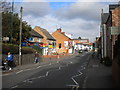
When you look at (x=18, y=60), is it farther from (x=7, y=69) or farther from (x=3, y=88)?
(x=3, y=88)

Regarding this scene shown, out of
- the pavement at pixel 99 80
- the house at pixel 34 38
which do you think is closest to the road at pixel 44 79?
the pavement at pixel 99 80

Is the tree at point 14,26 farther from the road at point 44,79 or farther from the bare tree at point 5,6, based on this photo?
the road at point 44,79

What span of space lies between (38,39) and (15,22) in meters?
19.4

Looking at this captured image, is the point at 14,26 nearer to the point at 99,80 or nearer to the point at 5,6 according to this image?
the point at 5,6

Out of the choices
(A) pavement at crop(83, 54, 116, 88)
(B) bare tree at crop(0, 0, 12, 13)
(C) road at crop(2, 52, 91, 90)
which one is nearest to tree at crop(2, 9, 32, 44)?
(B) bare tree at crop(0, 0, 12, 13)

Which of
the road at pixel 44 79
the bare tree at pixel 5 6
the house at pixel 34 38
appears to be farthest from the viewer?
the house at pixel 34 38

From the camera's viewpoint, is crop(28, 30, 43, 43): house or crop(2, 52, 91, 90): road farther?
crop(28, 30, 43, 43): house

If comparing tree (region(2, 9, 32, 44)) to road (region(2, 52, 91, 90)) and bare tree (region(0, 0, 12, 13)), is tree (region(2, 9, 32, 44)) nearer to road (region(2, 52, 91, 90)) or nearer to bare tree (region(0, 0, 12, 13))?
bare tree (region(0, 0, 12, 13))

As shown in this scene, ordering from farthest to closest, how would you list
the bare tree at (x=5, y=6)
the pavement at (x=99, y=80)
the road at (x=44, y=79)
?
the bare tree at (x=5, y=6) < the road at (x=44, y=79) < the pavement at (x=99, y=80)

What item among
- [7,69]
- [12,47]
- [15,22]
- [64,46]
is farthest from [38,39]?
[7,69]

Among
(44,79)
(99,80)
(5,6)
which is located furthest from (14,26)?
(99,80)

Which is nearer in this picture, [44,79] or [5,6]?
[44,79]

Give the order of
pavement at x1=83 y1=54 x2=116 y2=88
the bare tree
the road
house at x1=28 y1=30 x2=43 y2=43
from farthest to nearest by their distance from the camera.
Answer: house at x1=28 y1=30 x2=43 y2=43 → the bare tree → the road → pavement at x1=83 y1=54 x2=116 y2=88

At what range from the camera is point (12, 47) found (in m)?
20.6
